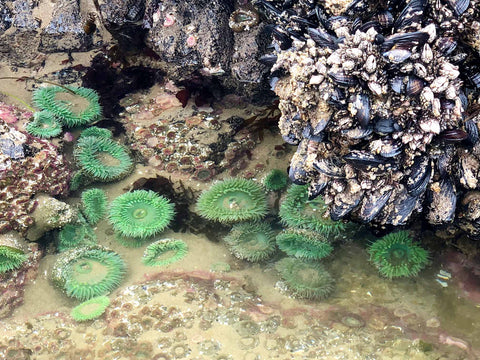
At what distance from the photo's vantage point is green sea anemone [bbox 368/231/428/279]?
378cm

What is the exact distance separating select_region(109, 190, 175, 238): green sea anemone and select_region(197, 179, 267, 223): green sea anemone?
0.35 meters

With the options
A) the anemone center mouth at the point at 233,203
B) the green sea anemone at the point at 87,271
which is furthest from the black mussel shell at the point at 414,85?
the green sea anemone at the point at 87,271

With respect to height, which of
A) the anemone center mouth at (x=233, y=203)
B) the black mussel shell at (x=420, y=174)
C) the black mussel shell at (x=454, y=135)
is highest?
the black mussel shell at (x=454, y=135)

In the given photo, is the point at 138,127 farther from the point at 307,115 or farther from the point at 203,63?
the point at 307,115

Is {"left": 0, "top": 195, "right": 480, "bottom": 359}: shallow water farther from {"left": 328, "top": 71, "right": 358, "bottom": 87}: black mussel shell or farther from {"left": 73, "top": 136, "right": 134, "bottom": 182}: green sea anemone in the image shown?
{"left": 328, "top": 71, "right": 358, "bottom": 87}: black mussel shell

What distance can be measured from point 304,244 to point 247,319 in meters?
0.87

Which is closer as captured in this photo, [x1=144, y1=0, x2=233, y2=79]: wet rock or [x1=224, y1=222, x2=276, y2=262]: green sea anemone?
[x1=224, y1=222, x2=276, y2=262]: green sea anemone

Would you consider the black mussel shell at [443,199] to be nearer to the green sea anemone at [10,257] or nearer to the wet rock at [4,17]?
the green sea anemone at [10,257]

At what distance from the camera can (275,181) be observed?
455cm

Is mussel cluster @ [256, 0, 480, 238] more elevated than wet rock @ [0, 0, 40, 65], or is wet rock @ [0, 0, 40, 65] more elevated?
mussel cluster @ [256, 0, 480, 238]

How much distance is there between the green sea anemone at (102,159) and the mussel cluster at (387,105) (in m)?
1.94

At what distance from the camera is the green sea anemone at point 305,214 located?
4.05m

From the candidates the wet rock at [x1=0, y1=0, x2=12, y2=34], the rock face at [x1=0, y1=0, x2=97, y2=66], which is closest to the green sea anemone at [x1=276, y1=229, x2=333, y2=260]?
the rock face at [x1=0, y1=0, x2=97, y2=66]

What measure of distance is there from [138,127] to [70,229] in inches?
54.2
